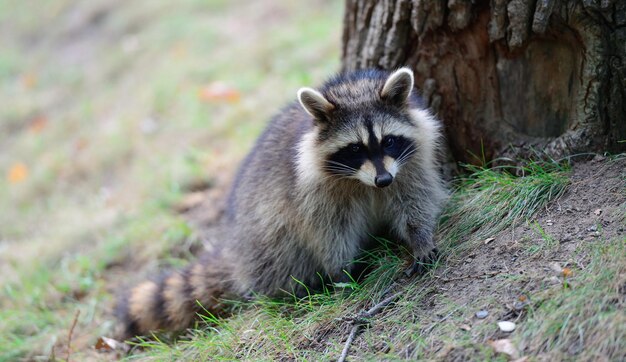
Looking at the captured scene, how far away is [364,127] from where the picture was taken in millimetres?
3021

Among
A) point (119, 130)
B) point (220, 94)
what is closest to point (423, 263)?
point (220, 94)

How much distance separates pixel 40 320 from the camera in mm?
4117

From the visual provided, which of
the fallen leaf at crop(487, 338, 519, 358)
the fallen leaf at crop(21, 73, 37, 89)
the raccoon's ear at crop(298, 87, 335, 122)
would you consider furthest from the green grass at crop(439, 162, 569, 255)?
the fallen leaf at crop(21, 73, 37, 89)

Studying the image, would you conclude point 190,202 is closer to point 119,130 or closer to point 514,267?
point 119,130

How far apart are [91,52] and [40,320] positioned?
231 inches

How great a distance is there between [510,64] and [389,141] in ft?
2.82

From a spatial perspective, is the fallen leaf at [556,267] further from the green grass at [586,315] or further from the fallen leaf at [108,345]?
the fallen leaf at [108,345]

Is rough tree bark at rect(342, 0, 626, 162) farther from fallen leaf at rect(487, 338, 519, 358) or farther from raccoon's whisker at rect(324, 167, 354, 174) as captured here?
fallen leaf at rect(487, 338, 519, 358)

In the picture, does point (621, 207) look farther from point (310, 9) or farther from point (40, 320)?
point (310, 9)

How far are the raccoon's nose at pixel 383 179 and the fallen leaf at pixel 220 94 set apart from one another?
372cm

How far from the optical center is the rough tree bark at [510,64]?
9.92 ft

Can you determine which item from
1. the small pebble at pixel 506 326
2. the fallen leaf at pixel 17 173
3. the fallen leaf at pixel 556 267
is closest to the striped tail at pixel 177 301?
the small pebble at pixel 506 326

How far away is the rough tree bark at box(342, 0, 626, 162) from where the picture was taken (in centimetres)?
302

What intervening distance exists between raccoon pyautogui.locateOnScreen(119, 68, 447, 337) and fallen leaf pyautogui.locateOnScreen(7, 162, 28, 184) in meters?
3.59
